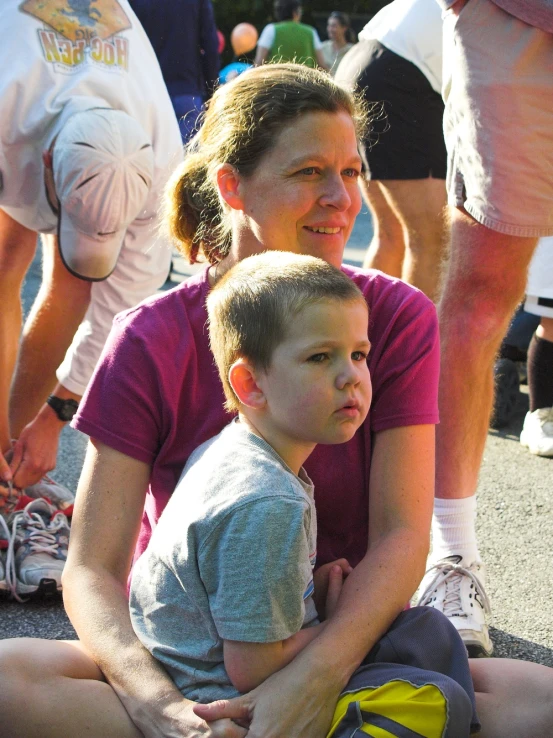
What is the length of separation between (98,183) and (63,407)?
0.69 m

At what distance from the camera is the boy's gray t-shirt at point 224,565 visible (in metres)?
1.70

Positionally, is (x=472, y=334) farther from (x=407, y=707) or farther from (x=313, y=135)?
(x=407, y=707)

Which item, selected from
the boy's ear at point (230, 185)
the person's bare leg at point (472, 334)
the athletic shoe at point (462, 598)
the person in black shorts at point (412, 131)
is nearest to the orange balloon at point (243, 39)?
the person in black shorts at point (412, 131)

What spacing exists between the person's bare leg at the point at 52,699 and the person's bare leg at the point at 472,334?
1196 millimetres

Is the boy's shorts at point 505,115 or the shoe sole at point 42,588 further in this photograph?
the shoe sole at point 42,588

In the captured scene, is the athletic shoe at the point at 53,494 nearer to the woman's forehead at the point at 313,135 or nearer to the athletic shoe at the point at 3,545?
the athletic shoe at the point at 3,545

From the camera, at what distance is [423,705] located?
5.56 ft

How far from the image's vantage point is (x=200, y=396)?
2125mm

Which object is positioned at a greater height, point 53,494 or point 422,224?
point 422,224

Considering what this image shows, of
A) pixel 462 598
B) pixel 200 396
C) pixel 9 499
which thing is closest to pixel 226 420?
pixel 200 396

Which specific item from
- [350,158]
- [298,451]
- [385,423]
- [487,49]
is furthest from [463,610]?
[487,49]

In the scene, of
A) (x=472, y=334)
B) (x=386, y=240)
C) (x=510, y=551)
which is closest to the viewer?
(x=472, y=334)

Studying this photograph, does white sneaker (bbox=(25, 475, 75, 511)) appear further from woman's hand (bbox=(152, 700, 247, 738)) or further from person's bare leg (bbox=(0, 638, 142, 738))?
woman's hand (bbox=(152, 700, 247, 738))

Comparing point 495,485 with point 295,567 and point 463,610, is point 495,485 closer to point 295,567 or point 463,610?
point 463,610
